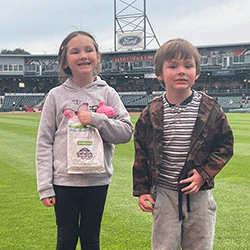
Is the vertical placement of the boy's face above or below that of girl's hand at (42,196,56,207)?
above

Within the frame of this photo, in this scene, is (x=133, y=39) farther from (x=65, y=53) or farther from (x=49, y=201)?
(x=49, y=201)

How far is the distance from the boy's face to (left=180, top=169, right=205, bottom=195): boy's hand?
539mm

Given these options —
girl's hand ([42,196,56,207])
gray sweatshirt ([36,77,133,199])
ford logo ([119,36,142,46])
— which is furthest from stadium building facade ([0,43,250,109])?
girl's hand ([42,196,56,207])

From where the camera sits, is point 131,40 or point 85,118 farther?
point 131,40

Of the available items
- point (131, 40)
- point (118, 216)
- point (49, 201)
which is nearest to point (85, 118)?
point (49, 201)

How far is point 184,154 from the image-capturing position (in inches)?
83.6

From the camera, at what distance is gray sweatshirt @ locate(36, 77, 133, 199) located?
2.38m

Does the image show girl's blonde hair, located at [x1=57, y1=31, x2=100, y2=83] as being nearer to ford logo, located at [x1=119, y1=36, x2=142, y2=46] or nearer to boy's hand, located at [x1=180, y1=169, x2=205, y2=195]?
boy's hand, located at [x1=180, y1=169, x2=205, y2=195]

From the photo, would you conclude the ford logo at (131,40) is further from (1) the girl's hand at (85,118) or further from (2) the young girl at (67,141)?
(1) the girl's hand at (85,118)

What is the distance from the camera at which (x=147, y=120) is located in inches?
88.0

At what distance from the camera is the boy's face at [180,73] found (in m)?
2.11

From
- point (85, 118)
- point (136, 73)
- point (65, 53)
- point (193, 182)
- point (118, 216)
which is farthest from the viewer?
point (136, 73)

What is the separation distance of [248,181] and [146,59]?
5535cm

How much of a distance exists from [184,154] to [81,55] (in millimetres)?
1029
